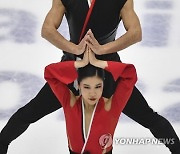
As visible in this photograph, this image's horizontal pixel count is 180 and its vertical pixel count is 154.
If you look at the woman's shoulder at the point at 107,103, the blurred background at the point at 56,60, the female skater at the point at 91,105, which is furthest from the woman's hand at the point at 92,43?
the blurred background at the point at 56,60

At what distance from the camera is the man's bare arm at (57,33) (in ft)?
6.45

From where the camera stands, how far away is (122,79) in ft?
6.84

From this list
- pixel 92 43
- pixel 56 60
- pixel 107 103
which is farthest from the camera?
pixel 56 60

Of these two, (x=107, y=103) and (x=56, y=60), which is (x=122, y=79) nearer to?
(x=107, y=103)

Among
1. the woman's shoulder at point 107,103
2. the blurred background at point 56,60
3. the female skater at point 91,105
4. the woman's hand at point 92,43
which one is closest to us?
the woman's hand at point 92,43

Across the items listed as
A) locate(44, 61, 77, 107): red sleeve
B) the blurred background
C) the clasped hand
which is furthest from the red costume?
the blurred background

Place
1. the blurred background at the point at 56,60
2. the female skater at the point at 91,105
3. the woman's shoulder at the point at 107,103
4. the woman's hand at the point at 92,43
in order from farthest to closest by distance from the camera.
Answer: the blurred background at the point at 56,60 → the woman's shoulder at the point at 107,103 → the female skater at the point at 91,105 → the woman's hand at the point at 92,43

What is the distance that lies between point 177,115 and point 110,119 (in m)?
0.84

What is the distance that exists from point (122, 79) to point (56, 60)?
1.17 m

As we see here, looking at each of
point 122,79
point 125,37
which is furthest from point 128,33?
point 122,79

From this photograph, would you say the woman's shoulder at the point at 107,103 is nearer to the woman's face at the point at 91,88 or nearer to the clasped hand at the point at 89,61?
the woman's face at the point at 91,88

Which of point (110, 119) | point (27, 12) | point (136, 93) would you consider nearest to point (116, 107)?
point (110, 119)

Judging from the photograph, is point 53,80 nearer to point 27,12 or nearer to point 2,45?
point 2,45

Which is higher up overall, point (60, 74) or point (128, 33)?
point (128, 33)
